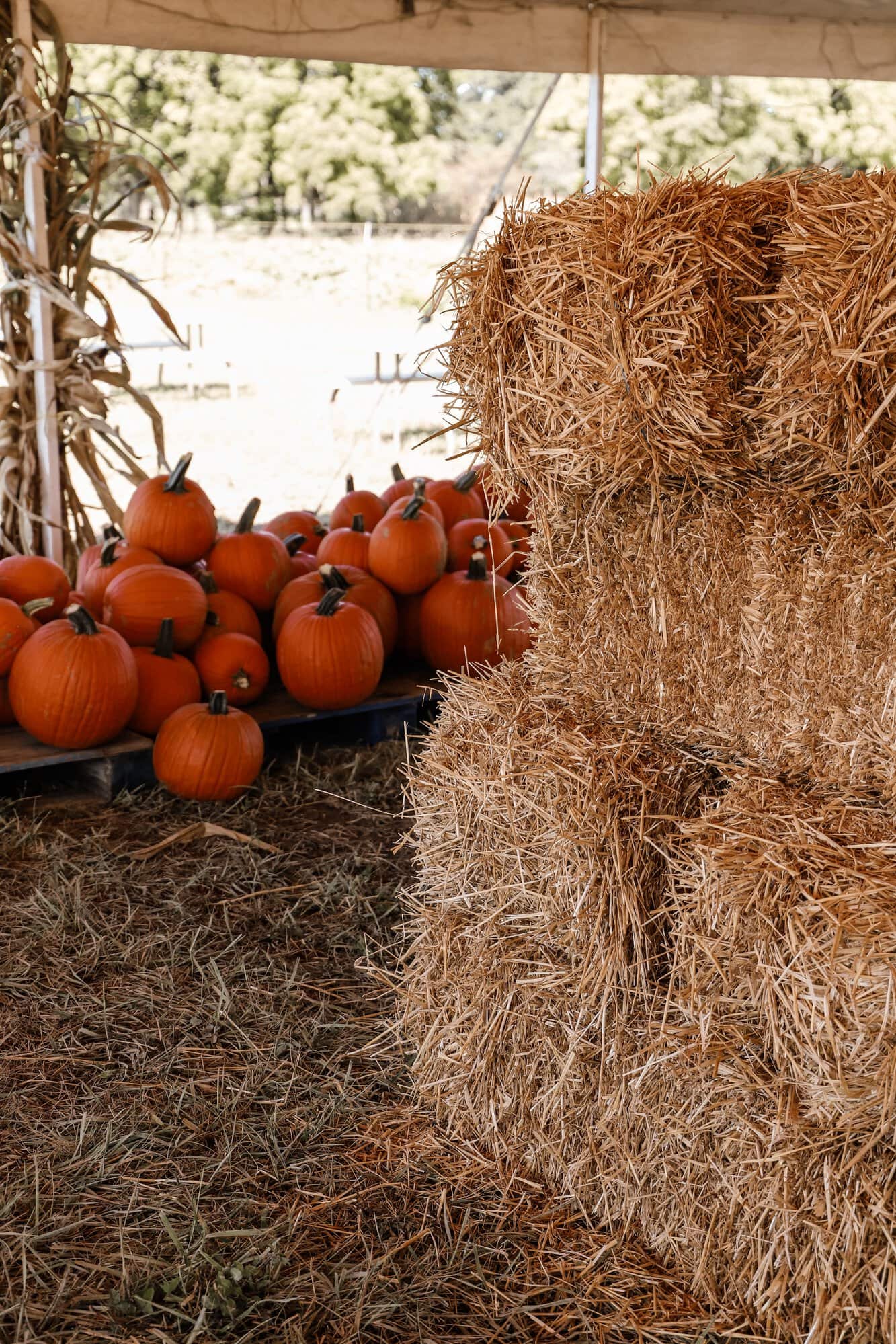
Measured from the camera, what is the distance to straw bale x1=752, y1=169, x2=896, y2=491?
1587mm

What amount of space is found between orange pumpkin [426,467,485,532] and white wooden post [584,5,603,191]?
1.65m

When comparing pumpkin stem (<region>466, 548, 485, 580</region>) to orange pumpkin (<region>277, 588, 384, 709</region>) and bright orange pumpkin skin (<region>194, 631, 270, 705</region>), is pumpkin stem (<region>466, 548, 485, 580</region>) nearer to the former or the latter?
orange pumpkin (<region>277, 588, 384, 709</region>)

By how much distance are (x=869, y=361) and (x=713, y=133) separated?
55.8 feet

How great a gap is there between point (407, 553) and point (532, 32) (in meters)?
2.80

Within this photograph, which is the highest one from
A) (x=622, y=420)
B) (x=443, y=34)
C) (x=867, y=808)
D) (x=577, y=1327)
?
(x=443, y=34)

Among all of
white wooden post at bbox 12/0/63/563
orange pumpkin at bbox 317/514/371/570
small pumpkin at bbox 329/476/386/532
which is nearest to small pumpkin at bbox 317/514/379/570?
orange pumpkin at bbox 317/514/371/570

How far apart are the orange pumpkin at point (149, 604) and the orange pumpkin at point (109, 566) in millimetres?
93

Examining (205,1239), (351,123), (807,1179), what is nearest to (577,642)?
(807,1179)

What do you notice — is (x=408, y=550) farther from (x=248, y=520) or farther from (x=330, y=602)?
(x=248, y=520)

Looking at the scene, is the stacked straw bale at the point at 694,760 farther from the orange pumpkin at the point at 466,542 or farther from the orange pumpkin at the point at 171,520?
the orange pumpkin at the point at 466,542

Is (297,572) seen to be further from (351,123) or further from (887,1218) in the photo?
(351,123)

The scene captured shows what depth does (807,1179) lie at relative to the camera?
158 centimetres

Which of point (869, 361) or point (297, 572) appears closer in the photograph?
point (869, 361)

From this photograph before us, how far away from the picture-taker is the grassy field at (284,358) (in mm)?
10227
